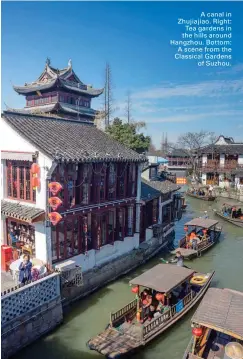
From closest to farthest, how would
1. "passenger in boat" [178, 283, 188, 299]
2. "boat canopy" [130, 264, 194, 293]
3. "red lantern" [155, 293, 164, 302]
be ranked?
"boat canopy" [130, 264, 194, 293]
"red lantern" [155, 293, 164, 302]
"passenger in boat" [178, 283, 188, 299]

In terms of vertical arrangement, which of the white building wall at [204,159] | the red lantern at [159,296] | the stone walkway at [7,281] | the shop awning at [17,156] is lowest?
the red lantern at [159,296]

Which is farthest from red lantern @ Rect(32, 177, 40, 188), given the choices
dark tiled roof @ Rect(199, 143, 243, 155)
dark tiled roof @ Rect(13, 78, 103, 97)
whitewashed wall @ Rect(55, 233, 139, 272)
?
dark tiled roof @ Rect(199, 143, 243, 155)

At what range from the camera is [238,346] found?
27.9 ft

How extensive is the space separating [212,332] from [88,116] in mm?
30614

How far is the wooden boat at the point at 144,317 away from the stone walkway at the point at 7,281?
12.7 feet

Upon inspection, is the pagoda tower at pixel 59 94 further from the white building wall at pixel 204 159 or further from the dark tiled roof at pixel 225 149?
the white building wall at pixel 204 159

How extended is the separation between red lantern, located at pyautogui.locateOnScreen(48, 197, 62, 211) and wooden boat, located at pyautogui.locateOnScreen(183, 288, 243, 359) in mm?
6403

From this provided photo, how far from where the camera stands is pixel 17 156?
13203mm

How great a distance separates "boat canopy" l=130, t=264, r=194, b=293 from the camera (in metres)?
11.8

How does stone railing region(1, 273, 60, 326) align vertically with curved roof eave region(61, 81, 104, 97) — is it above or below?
below

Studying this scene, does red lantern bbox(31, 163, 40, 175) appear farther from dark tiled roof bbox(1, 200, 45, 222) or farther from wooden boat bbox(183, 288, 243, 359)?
wooden boat bbox(183, 288, 243, 359)

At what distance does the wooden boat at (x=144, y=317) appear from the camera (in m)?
10.4

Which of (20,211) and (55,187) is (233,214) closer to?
(55,187)

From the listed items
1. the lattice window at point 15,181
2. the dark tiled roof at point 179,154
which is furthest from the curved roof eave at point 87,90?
the dark tiled roof at point 179,154
